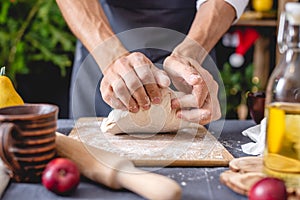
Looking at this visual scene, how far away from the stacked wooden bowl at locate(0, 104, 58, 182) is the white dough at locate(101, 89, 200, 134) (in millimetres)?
325

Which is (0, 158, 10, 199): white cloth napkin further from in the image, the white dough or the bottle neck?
the bottle neck

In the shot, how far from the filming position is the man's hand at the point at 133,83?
1.03 m

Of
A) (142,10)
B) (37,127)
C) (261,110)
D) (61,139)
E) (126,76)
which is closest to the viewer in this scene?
(37,127)

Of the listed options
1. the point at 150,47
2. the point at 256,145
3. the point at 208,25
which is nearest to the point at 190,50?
the point at 208,25

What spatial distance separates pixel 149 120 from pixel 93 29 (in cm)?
33

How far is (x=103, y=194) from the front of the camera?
0.73m

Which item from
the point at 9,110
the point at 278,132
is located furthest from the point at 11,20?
the point at 278,132

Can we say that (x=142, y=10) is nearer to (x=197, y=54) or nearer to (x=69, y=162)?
(x=197, y=54)

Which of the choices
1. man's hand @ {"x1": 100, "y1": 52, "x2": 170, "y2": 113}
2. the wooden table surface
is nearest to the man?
man's hand @ {"x1": 100, "y1": 52, "x2": 170, "y2": 113}

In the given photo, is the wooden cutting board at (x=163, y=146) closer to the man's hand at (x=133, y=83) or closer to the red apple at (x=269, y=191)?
the man's hand at (x=133, y=83)

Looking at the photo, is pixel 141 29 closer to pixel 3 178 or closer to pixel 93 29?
pixel 93 29

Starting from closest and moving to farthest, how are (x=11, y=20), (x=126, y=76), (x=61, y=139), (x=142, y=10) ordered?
(x=61, y=139)
(x=126, y=76)
(x=142, y=10)
(x=11, y=20)

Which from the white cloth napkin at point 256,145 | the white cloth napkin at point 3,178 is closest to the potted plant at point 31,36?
the white cloth napkin at point 256,145

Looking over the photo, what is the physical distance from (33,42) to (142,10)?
3.17 feet
